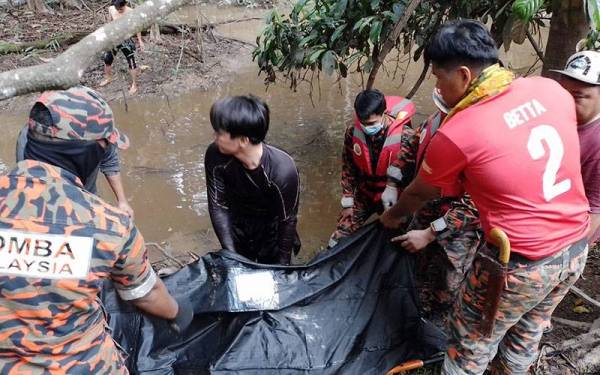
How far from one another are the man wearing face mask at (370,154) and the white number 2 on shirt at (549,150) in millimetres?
1083

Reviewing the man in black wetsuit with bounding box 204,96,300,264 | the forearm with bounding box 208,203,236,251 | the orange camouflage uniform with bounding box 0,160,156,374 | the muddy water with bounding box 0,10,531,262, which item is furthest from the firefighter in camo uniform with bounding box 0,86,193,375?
the muddy water with bounding box 0,10,531,262

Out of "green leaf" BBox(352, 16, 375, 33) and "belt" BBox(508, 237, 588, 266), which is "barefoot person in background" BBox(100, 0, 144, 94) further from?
"belt" BBox(508, 237, 588, 266)

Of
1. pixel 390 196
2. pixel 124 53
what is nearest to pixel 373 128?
pixel 390 196

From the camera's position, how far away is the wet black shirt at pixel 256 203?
2266 mm

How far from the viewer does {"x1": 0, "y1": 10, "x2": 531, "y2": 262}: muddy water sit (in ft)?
13.8

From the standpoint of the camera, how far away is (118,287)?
1394 mm

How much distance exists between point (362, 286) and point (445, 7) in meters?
2.26

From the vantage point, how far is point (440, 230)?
2.24 m

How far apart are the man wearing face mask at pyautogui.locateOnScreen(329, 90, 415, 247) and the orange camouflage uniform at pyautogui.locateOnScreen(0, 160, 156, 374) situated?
1645mm

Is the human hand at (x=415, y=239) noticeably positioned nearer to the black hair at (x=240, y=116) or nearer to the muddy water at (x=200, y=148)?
the black hair at (x=240, y=116)

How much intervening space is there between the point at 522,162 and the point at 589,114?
0.66 meters

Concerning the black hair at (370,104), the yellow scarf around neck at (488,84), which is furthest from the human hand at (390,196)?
the yellow scarf around neck at (488,84)

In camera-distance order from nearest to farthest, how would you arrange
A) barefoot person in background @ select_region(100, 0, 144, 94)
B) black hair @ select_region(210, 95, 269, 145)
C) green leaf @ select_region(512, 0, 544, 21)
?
black hair @ select_region(210, 95, 269, 145) < green leaf @ select_region(512, 0, 544, 21) < barefoot person in background @ select_region(100, 0, 144, 94)

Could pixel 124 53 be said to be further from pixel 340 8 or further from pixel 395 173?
pixel 395 173
